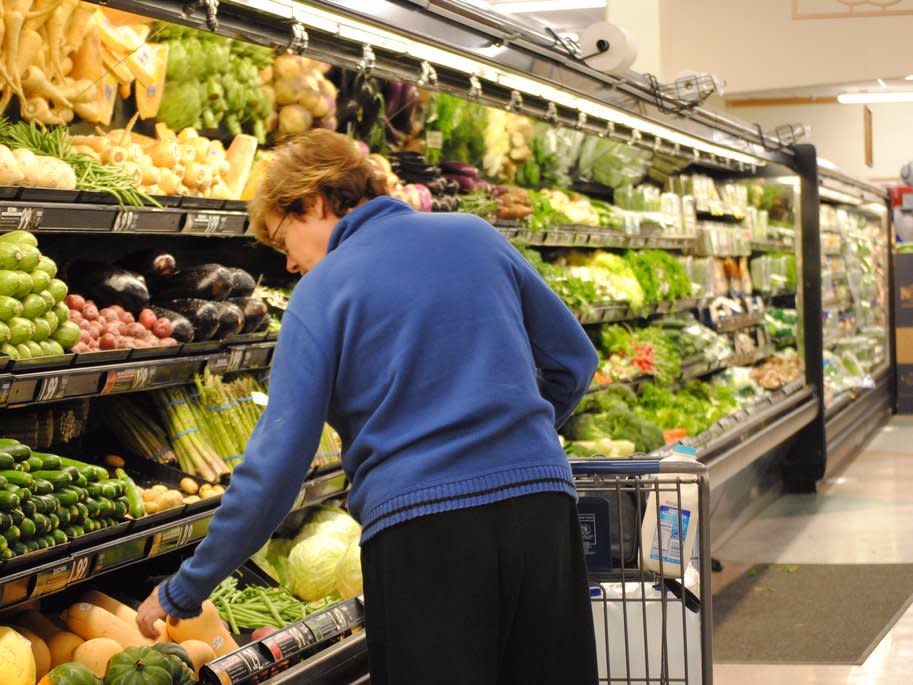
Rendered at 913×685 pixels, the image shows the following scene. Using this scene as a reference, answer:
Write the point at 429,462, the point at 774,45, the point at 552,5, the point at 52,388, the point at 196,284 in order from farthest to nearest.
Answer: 1. the point at 552,5
2. the point at 774,45
3. the point at 196,284
4. the point at 52,388
5. the point at 429,462

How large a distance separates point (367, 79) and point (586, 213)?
2.10 meters

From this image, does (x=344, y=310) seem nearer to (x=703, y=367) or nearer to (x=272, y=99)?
(x=272, y=99)

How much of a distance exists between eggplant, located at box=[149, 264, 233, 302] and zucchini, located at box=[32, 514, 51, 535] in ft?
3.31

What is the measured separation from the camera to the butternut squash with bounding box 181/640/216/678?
2955 mm

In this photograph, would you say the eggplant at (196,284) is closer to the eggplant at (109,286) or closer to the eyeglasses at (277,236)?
the eggplant at (109,286)

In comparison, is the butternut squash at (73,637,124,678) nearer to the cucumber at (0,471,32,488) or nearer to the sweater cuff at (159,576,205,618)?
the cucumber at (0,471,32,488)

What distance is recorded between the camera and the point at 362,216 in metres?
2.31

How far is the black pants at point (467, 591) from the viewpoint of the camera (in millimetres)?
2139

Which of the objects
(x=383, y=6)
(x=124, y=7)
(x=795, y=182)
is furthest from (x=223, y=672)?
(x=795, y=182)

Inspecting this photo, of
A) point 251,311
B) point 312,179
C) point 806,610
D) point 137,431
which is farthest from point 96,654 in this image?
point 806,610

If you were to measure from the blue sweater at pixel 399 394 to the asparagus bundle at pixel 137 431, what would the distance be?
3.98ft

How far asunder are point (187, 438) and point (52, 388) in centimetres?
84

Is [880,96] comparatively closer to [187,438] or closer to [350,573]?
[350,573]

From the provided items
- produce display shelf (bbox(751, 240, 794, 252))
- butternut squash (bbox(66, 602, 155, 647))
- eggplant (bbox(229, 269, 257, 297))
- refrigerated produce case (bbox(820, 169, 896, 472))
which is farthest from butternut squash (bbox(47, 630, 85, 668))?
refrigerated produce case (bbox(820, 169, 896, 472))
